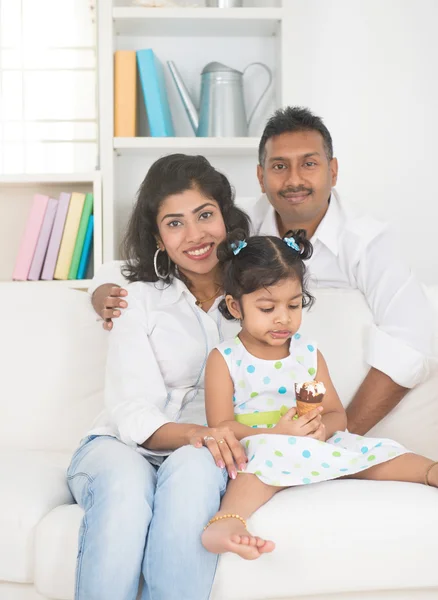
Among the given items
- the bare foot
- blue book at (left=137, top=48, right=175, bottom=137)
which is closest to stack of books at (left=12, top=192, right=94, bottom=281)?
blue book at (left=137, top=48, right=175, bottom=137)

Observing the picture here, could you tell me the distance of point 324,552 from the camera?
1.42 meters

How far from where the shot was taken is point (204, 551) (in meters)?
1.38

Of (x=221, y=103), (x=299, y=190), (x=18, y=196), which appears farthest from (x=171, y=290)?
(x=18, y=196)

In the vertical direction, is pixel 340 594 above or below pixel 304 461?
Result: below

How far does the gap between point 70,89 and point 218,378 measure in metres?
1.96

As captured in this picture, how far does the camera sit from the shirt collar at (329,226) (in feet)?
7.26

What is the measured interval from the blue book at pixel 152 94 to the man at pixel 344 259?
66 cm

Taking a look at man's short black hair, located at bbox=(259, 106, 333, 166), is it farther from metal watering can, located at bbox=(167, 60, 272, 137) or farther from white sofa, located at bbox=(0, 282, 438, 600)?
white sofa, located at bbox=(0, 282, 438, 600)

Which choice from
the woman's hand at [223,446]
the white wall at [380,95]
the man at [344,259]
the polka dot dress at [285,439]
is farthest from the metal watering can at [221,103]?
the woman's hand at [223,446]

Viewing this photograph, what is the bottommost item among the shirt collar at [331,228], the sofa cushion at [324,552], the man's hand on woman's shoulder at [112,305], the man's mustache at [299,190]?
the sofa cushion at [324,552]

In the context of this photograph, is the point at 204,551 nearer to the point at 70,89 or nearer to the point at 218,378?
the point at 218,378

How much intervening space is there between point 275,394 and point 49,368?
0.64 metres

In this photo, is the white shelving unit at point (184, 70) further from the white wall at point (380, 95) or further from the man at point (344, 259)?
the man at point (344, 259)

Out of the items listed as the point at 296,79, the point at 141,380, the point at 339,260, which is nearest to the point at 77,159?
the point at 296,79
